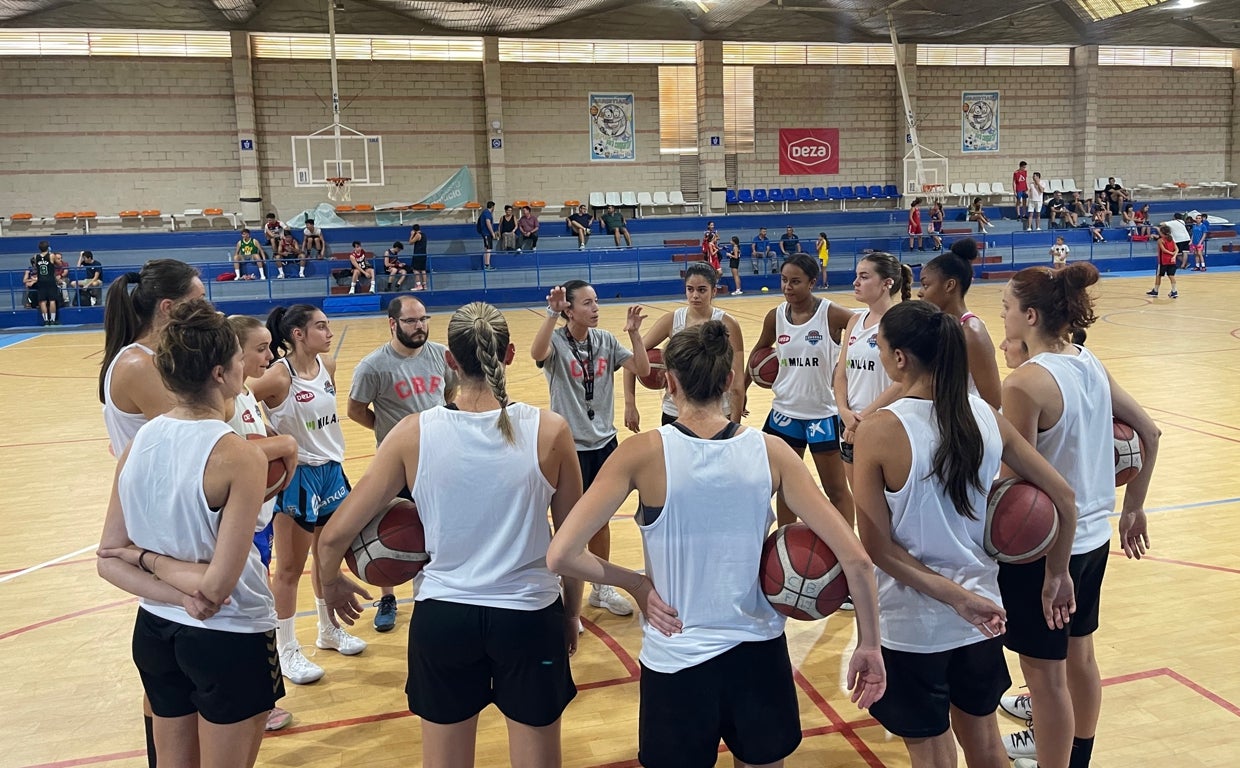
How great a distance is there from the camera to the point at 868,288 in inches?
182

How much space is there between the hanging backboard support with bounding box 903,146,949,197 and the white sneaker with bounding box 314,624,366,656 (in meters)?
25.9

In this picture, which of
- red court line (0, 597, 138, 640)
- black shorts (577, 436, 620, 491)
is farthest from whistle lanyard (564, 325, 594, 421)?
red court line (0, 597, 138, 640)

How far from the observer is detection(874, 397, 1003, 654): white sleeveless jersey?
2.44 metres

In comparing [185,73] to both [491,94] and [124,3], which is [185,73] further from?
[491,94]

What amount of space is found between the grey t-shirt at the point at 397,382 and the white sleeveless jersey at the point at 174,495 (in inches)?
72.6

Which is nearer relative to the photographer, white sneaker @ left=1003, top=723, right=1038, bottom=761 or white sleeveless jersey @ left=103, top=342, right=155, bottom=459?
white sleeveless jersey @ left=103, top=342, right=155, bottom=459

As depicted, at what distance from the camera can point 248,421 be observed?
331 centimetres

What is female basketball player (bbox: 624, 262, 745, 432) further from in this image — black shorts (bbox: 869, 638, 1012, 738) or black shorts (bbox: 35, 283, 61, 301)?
black shorts (bbox: 35, 283, 61, 301)

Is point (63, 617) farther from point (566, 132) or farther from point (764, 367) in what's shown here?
point (566, 132)

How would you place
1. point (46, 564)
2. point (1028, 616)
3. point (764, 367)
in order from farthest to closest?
point (46, 564)
point (764, 367)
point (1028, 616)

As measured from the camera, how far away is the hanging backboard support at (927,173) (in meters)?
27.5

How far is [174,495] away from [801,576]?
1626 millimetres

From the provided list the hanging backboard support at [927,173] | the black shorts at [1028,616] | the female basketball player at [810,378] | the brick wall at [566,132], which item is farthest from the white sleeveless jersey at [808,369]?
the hanging backboard support at [927,173]

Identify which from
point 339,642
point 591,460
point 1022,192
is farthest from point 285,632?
point 1022,192
